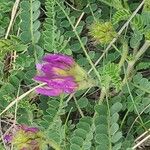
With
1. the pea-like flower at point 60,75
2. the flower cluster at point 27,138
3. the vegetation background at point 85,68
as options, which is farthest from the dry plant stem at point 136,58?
the flower cluster at point 27,138

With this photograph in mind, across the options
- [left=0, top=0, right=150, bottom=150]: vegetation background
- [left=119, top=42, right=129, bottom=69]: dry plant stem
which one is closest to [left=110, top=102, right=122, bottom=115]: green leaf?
[left=0, top=0, right=150, bottom=150]: vegetation background

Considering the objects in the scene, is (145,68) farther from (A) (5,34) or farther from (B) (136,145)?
(A) (5,34)

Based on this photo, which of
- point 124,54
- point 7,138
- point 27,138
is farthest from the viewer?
point 7,138

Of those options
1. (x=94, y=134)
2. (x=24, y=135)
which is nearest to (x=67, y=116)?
(x=94, y=134)

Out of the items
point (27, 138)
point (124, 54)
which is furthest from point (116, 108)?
point (27, 138)

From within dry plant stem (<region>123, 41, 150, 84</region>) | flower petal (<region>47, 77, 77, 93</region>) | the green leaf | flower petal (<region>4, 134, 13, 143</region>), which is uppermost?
dry plant stem (<region>123, 41, 150, 84</region>)

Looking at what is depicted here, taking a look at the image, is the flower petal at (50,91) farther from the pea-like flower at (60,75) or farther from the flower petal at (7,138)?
the flower petal at (7,138)

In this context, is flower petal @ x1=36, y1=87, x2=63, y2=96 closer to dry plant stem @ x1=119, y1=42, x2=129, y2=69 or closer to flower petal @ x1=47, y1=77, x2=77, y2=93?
flower petal @ x1=47, y1=77, x2=77, y2=93

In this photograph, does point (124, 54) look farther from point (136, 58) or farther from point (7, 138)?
point (7, 138)
